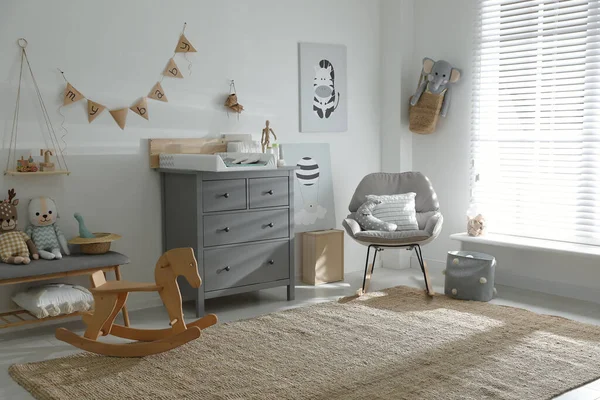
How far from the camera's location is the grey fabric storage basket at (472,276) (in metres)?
4.45

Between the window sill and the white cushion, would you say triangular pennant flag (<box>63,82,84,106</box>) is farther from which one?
the window sill

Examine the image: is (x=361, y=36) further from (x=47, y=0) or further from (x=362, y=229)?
(x=47, y=0)

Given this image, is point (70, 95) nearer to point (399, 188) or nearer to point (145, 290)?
point (145, 290)

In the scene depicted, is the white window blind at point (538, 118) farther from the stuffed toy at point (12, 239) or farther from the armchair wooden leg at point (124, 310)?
the stuffed toy at point (12, 239)

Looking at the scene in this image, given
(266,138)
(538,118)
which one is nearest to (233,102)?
(266,138)

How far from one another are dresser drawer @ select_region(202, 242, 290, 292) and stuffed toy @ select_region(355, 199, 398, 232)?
559mm

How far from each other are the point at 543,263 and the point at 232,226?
Answer: 2142 millimetres

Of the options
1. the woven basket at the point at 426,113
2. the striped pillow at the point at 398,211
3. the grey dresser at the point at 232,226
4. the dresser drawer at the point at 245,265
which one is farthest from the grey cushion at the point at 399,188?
the dresser drawer at the point at 245,265

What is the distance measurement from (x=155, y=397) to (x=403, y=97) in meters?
3.44

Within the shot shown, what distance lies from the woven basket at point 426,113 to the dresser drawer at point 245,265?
157cm

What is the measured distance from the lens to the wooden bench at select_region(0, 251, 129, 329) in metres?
3.57

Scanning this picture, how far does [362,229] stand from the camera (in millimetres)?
4777

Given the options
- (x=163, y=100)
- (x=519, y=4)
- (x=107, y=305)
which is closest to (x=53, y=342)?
(x=107, y=305)

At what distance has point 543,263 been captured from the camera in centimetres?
478
